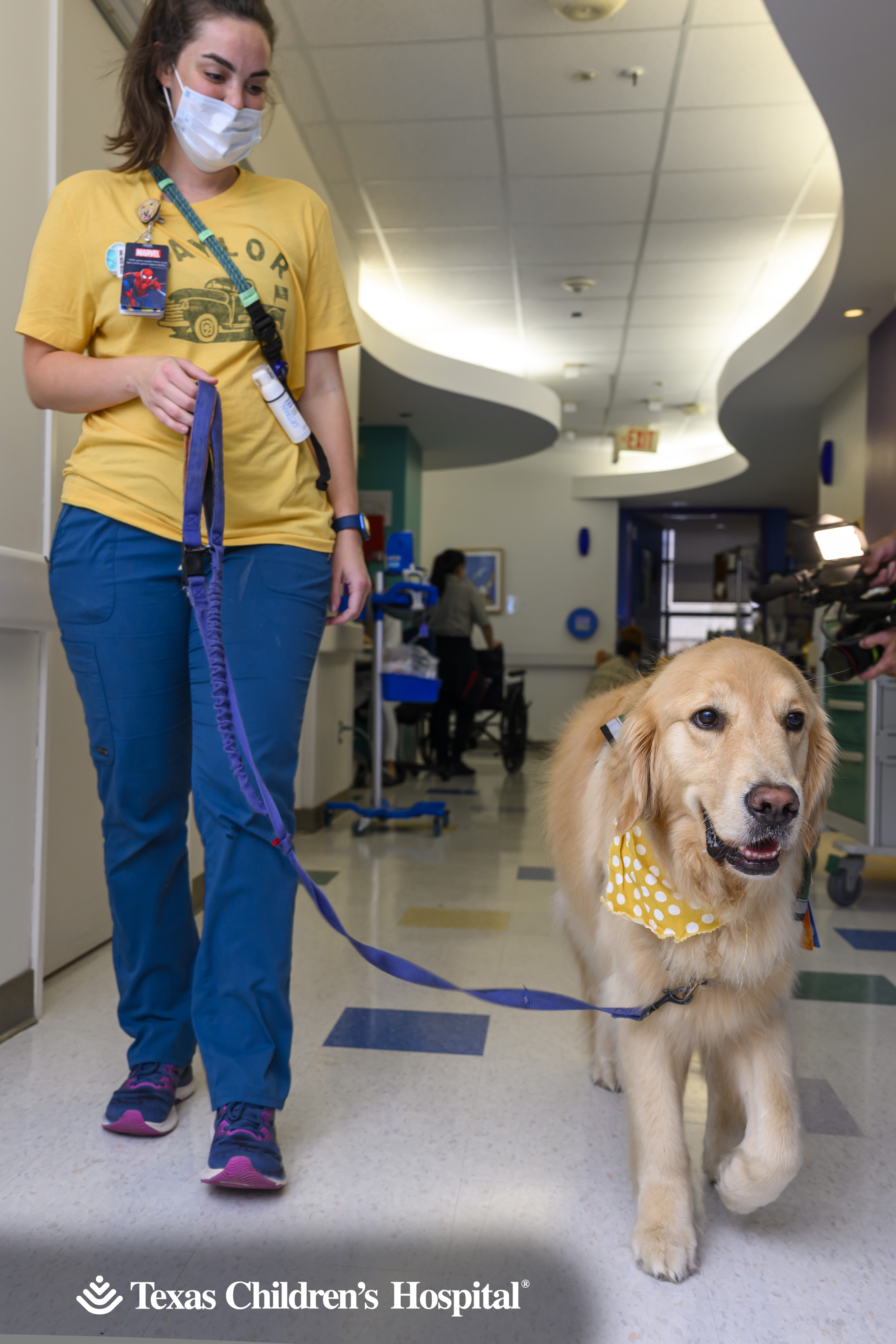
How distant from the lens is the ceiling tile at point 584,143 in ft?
12.7

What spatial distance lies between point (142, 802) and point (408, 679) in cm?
308

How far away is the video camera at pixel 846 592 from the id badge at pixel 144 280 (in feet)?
5.62

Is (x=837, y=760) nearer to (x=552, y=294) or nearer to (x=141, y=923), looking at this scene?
(x=141, y=923)

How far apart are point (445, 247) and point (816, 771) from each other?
475cm

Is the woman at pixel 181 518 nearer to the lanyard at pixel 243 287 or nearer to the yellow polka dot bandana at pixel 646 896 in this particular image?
the lanyard at pixel 243 287

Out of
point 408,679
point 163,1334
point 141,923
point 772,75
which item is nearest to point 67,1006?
point 141,923

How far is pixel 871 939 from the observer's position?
105 inches

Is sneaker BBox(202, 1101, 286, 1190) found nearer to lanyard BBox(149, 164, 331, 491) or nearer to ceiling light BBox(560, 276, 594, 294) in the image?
lanyard BBox(149, 164, 331, 491)

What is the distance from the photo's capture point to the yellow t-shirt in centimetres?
126

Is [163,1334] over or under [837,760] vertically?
under

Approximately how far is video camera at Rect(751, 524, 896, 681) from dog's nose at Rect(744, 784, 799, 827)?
1.56m

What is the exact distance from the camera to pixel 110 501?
1.26 m

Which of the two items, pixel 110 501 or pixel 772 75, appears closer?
pixel 110 501

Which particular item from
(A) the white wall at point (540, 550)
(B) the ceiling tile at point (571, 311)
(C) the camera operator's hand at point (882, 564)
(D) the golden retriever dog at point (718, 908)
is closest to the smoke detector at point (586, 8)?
(C) the camera operator's hand at point (882, 564)
